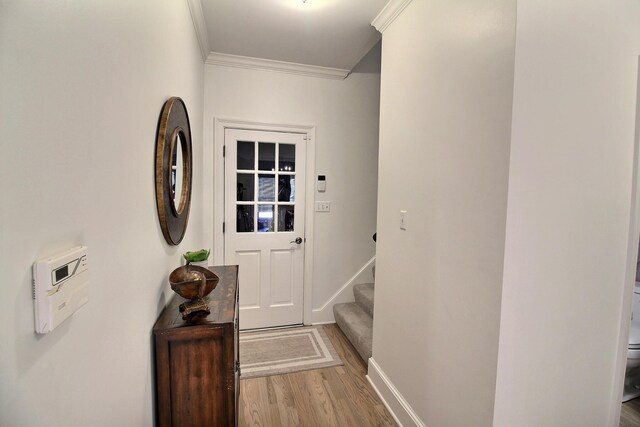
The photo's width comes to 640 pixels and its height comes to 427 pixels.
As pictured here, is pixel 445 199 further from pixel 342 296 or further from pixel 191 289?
pixel 342 296

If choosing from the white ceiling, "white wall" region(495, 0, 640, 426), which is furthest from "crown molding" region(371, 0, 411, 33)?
"white wall" region(495, 0, 640, 426)

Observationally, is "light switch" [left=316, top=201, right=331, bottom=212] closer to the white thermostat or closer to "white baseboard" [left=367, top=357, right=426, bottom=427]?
A: "white baseboard" [left=367, top=357, right=426, bottom=427]

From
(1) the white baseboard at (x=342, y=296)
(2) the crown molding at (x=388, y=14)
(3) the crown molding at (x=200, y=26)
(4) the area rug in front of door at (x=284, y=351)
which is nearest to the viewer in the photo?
(2) the crown molding at (x=388, y=14)

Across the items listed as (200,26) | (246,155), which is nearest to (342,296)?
(246,155)

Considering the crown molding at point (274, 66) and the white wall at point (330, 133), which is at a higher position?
the crown molding at point (274, 66)

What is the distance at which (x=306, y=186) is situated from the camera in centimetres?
294

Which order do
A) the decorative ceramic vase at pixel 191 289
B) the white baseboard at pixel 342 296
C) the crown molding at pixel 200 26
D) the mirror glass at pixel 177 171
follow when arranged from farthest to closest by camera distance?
1. the white baseboard at pixel 342 296
2. the crown molding at pixel 200 26
3. the mirror glass at pixel 177 171
4. the decorative ceramic vase at pixel 191 289

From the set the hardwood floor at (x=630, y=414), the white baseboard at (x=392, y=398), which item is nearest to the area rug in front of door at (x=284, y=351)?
the white baseboard at (x=392, y=398)

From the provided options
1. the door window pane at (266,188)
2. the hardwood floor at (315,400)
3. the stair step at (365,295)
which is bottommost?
the hardwood floor at (315,400)

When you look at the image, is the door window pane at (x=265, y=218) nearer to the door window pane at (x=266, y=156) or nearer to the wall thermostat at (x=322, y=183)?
the door window pane at (x=266, y=156)

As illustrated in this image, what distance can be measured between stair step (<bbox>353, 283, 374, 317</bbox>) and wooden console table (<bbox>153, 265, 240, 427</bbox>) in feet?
5.65

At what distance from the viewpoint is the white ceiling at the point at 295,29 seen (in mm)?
1950

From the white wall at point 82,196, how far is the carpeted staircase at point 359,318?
1634 mm

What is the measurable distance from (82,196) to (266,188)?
7.26 feet
